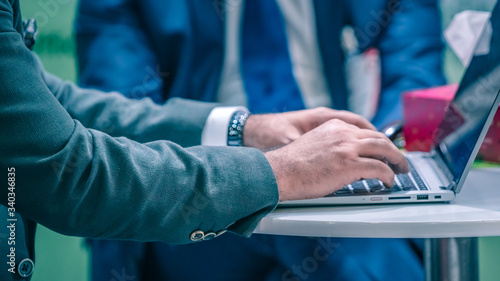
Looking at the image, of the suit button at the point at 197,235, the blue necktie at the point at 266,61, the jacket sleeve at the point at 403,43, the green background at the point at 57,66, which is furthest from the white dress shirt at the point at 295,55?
the suit button at the point at 197,235

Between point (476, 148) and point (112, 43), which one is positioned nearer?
point (476, 148)

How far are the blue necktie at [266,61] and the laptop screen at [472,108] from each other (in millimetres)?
537

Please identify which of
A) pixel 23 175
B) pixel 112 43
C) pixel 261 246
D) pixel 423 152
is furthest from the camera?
pixel 112 43

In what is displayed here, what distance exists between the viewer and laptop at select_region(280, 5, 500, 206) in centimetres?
72

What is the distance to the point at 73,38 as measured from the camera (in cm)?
152

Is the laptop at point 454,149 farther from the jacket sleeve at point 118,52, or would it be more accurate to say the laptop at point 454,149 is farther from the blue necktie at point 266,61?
the jacket sleeve at point 118,52

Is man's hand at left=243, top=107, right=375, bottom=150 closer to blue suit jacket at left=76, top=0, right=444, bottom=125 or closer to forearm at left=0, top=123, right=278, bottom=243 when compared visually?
forearm at left=0, top=123, right=278, bottom=243

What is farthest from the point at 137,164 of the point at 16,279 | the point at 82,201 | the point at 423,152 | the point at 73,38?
the point at 73,38

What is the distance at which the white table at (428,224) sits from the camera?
2.08 feet

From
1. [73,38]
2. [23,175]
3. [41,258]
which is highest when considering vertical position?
[23,175]

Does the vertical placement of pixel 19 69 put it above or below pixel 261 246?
above

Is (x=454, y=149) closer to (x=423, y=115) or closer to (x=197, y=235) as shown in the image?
(x=423, y=115)

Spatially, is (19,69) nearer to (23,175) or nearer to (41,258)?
(23,175)

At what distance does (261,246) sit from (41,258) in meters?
0.78
